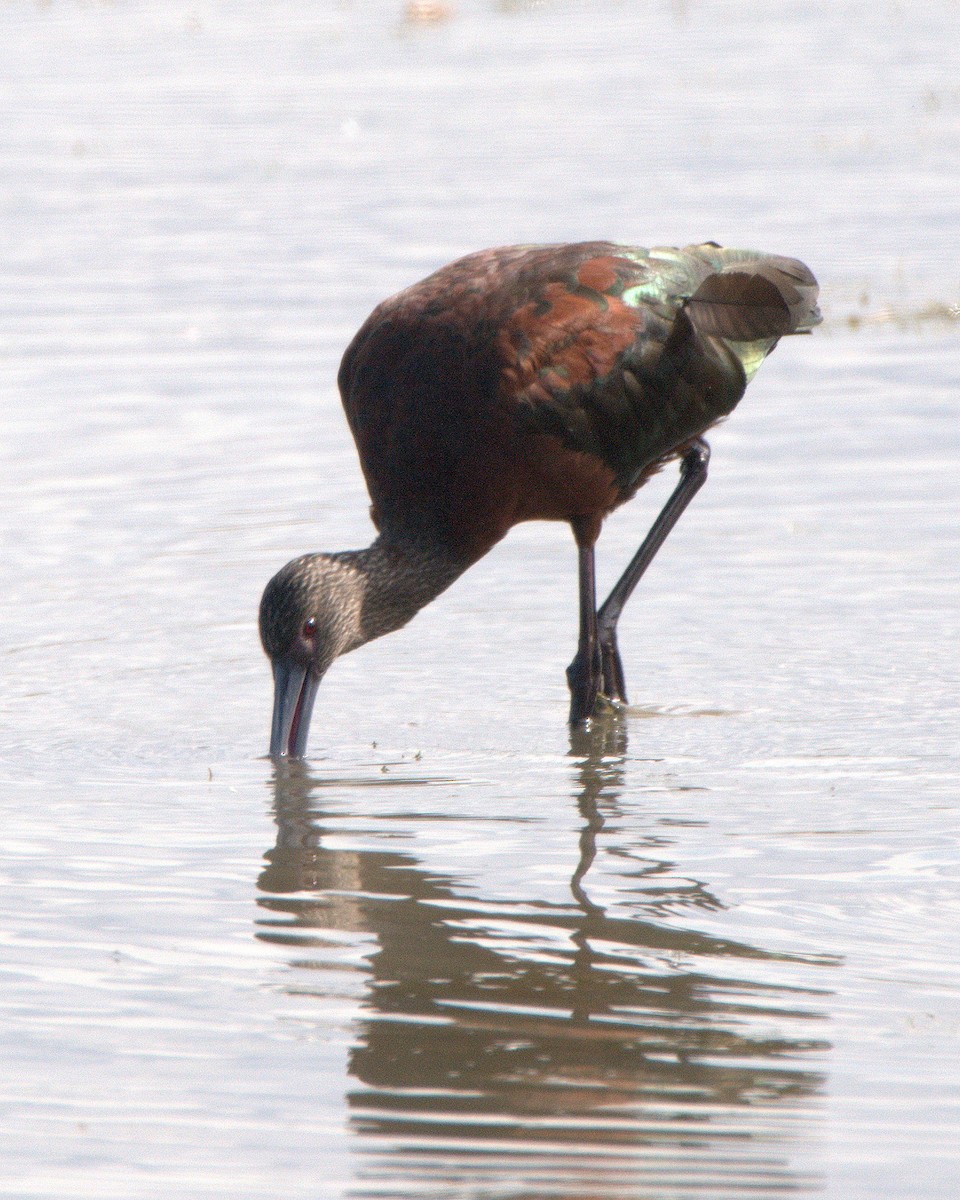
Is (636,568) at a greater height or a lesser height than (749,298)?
lesser

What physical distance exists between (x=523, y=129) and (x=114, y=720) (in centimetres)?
1031

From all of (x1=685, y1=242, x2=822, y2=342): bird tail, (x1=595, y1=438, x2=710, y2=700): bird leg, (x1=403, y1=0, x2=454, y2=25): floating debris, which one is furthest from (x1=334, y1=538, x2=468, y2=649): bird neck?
(x1=403, y1=0, x2=454, y2=25): floating debris

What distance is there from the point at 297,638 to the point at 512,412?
81cm

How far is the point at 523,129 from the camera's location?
51.1 feet

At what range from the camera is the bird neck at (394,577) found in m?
5.98

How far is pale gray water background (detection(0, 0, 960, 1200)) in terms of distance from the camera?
3621 millimetres

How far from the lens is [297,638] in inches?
226

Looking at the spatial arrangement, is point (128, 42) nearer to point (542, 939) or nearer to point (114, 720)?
point (114, 720)

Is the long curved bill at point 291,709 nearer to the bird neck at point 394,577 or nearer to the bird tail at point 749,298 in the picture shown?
the bird neck at point 394,577

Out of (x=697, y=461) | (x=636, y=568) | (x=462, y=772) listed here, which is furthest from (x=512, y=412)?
(x=697, y=461)

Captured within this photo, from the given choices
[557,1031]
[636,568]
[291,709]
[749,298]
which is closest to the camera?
[557,1031]

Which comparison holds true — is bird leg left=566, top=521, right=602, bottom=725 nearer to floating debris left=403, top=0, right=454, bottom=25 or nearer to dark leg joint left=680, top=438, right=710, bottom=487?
dark leg joint left=680, top=438, right=710, bottom=487

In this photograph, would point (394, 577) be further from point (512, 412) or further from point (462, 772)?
point (462, 772)

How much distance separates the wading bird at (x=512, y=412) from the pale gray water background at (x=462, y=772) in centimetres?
31
